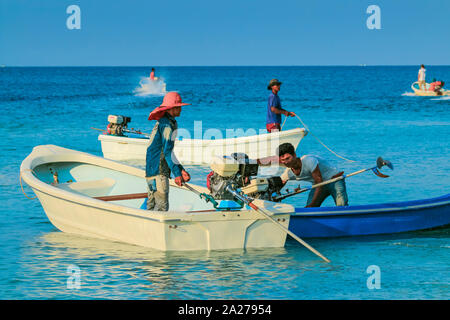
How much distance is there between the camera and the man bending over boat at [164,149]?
779cm

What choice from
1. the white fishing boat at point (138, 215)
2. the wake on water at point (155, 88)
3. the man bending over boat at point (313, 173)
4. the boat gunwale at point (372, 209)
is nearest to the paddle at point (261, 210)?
Result: the white fishing boat at point (138, 215)

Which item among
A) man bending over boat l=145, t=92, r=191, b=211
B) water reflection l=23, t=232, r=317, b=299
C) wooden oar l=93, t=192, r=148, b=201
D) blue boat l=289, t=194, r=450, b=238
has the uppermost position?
man bending over boat l=145, t=92, r=191, b=211

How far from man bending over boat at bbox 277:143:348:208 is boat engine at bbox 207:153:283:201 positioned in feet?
0.87

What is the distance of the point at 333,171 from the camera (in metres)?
9.04

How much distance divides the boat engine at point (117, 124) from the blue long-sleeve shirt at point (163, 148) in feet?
28.5

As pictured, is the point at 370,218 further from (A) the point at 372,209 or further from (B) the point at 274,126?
(B) the point at 274,126

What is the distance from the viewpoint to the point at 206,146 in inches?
626

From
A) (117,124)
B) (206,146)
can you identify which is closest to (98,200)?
(206,146)

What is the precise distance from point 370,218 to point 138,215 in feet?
10.5

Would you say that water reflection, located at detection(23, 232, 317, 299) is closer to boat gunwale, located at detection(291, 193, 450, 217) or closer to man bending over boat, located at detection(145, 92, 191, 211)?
boat gunwale, located at detection(291, 193, 450, 217)

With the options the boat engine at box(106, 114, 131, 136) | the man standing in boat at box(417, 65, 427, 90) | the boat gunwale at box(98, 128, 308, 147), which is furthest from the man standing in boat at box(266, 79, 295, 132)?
the man standing in boat at box(417, 65, 427, 90)

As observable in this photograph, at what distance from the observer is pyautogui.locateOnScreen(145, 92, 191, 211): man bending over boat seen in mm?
7787
